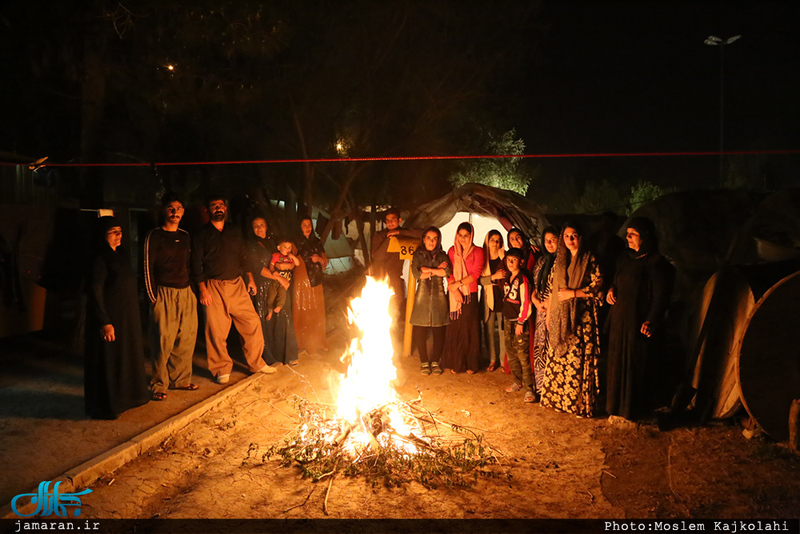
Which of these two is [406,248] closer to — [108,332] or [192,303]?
[192,303]

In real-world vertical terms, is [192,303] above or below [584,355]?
above

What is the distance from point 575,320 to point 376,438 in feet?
8.16

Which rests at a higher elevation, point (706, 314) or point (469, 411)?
point (706, 314)

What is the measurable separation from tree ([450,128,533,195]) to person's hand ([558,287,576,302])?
9939 mm

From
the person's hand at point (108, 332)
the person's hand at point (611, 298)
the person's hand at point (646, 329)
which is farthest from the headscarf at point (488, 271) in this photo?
the person's hand at point (108, 332)

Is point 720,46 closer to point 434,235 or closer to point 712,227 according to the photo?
point 712,227

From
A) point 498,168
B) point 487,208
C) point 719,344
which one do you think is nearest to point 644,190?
point 498,168

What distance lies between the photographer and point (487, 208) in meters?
10.6

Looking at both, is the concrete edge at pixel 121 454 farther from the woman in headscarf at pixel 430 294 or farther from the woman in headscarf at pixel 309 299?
the woman in headscarf at pixel 430 294

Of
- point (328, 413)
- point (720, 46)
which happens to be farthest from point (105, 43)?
point (720, 46)

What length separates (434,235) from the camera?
771 centimetres

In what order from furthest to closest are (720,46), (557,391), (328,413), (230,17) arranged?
(720,46), (230,17), (557,391), (328,413)

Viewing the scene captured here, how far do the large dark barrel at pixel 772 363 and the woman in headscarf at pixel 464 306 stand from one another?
3.44 metres

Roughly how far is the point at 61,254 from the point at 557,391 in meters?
7.62
